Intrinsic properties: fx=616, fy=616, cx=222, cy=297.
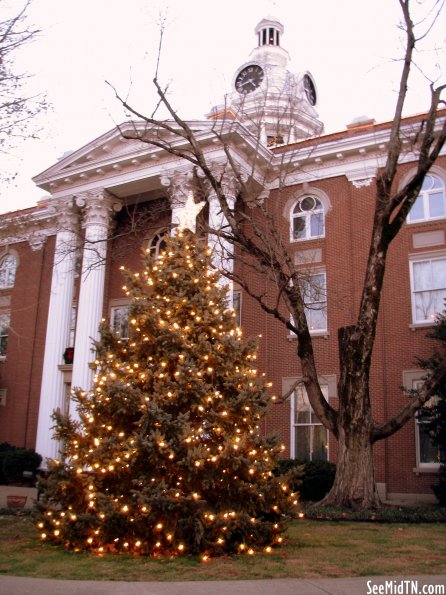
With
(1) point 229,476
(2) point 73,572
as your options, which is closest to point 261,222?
(1) point 229,476

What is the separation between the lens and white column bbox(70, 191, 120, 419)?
2192cm

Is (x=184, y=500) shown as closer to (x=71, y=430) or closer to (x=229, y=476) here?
(x=229, y=476)

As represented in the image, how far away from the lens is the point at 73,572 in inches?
269

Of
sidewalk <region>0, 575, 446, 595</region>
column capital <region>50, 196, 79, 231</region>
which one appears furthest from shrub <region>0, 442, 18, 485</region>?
sidewalk <region>0, 575, 446, 595</region>

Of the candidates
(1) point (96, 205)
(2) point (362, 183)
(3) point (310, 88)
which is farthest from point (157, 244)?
(3) point (310, 88)

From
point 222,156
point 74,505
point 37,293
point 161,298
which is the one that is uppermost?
point 222,156

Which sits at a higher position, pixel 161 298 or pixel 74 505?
pixel 161 298

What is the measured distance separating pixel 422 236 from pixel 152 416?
14.3 meters

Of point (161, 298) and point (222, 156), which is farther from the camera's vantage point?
point (222, 156)

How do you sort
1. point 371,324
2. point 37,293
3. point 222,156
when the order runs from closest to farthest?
point 371,324, point 222,156, point 37,293

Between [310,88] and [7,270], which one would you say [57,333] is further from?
[310,88]

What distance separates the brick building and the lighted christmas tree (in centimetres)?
795

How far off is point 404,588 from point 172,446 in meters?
3.30

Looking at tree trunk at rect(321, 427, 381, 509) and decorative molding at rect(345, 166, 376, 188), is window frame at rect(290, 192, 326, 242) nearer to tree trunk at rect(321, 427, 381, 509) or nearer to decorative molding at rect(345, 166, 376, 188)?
decorative molding at rect(345, 166, 376, 188)
